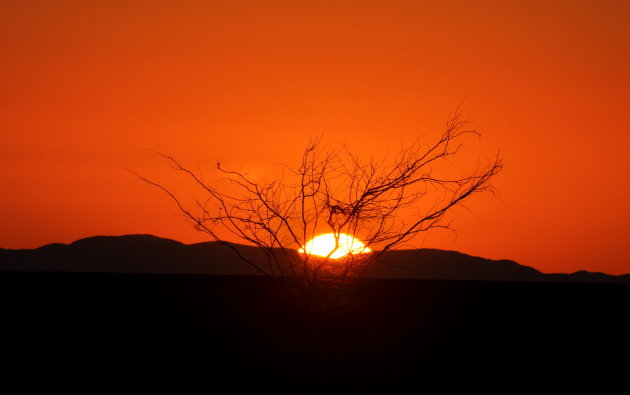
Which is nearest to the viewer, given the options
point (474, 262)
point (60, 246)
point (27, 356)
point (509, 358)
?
point (27, 356)

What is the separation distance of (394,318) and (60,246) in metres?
69.2

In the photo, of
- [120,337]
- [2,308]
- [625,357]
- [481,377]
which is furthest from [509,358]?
[2,308]

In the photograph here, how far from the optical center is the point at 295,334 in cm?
821

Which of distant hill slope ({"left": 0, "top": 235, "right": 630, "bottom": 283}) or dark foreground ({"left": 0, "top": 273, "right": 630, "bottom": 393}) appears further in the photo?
distant hill slope ({"left": 0, "top": 235, "right": 630, "bottom": 283})

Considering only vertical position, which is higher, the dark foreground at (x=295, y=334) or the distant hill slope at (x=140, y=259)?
the distant hill slope at (x=140, y=259)

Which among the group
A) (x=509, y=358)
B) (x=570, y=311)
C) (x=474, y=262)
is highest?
(x=474, y=262)

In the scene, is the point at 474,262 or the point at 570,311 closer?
the point at 570,311

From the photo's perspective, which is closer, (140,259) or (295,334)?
(295,334)

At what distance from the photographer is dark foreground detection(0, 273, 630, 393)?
275 inches

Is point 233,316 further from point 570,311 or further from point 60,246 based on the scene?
point 60,246

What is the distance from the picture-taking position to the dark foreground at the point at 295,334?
23.0 ft

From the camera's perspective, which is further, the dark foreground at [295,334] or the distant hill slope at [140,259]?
the distant hill slope at [140,259]

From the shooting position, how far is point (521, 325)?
8.79 m

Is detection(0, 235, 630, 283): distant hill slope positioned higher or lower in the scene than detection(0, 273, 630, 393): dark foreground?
higher
